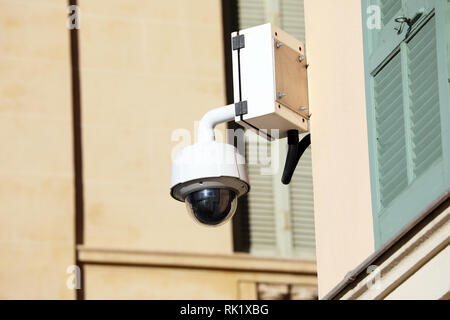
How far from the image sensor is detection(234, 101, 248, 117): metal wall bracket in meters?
7.60

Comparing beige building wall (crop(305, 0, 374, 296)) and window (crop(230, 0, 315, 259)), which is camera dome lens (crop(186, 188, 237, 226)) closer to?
beige building wall (crop(305, 0, 374, 296))

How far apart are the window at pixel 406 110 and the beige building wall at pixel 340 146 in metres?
0.13

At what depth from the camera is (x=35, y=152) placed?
1428 cm

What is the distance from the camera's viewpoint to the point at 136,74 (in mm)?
14891

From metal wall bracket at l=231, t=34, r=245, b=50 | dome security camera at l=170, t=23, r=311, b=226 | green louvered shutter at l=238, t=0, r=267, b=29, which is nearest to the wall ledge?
green louvered shutter at l=238, t=0, r=267, b=29

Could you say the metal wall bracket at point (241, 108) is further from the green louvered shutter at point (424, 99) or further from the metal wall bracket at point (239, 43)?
the green louvered shutter at point (424, 99)

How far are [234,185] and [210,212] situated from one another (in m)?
0.15

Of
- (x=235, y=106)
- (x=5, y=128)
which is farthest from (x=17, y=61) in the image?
(x=235, y=106)

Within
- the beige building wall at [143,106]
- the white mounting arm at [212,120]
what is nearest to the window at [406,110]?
the white mounting arm at [212,120]

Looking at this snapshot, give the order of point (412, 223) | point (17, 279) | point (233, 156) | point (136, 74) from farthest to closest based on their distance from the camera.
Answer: point (136, 74)
point (17, 279)
point (233, 156)
point (412, 223)

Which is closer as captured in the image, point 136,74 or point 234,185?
point 234,185

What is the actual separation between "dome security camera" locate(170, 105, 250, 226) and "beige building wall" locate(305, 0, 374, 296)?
1.29ft

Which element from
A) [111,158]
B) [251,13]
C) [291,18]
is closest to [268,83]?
[111,158]

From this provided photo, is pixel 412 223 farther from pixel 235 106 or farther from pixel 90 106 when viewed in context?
pixel 90 106
